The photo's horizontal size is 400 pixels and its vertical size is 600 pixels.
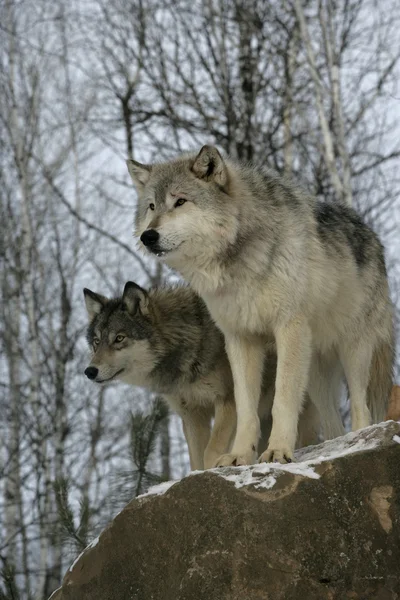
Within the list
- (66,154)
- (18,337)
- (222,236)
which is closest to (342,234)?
(222,236)

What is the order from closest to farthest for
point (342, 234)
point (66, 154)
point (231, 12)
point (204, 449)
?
point (342, 234) < point (204, 449) < point (231, 12) < point (66, 154)

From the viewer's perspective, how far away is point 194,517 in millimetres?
4645

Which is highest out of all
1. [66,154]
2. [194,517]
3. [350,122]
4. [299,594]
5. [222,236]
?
[66,154]

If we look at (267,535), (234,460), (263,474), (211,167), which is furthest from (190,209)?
(267,535)

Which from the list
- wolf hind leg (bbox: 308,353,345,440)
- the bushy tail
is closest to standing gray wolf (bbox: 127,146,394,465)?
the bushy tail

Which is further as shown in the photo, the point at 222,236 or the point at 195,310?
the point at 195,310

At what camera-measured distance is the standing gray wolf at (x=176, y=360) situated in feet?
23.1

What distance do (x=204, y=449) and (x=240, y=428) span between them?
143cm

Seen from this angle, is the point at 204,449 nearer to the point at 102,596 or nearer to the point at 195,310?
the point at 195,310

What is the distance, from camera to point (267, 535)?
4461 millimetres

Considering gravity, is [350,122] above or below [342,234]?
above

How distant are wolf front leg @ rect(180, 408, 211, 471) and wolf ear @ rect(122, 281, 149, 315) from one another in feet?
3.15

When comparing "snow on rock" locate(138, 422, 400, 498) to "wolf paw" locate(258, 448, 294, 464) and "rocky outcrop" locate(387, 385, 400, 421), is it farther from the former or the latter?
"rocky outcrop" locate(387, 385, 400, 421)

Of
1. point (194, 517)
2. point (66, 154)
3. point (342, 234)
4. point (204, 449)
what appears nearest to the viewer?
point (194, 517)
